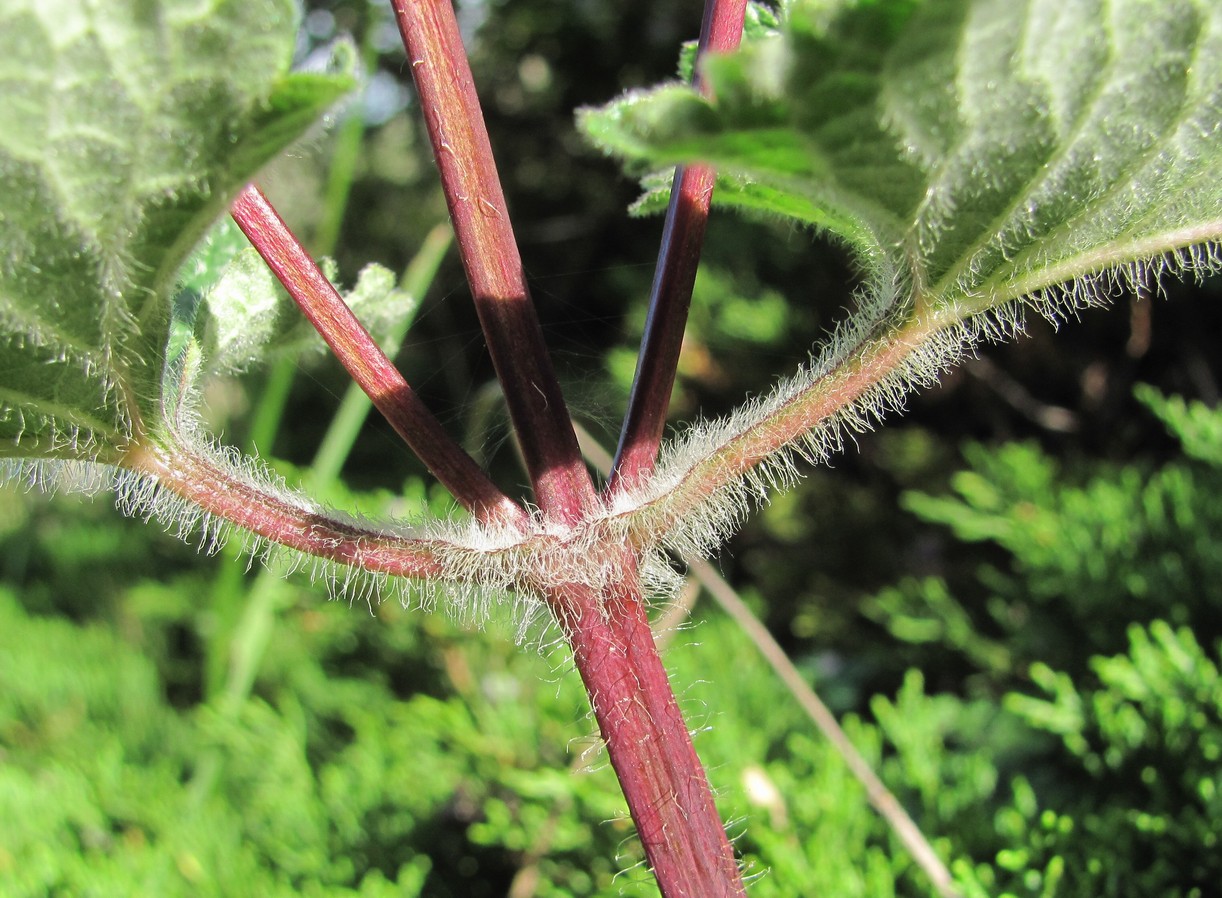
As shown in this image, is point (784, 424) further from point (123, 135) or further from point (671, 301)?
point (123, 135)

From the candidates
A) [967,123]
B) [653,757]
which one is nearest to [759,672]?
[653,757]

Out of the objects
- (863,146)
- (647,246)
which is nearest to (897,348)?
(863,146)

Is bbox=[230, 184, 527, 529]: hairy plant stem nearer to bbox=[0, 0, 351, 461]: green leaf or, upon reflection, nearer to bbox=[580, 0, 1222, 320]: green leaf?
bbox=[0, 0, 351, 461]: green leaf

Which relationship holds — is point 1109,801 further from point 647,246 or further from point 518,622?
point 647,246

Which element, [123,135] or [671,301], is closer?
[123,135]

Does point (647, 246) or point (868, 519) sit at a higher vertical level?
point (647, 246)

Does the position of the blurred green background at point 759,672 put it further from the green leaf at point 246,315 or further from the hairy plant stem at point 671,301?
the hairy plant stem at point 671,301
